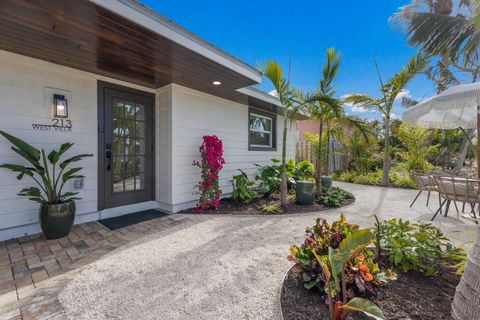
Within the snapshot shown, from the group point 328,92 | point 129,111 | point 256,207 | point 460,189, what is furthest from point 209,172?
point 460,189

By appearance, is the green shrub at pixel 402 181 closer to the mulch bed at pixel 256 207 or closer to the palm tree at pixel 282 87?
the mulch bed at pixel 256 207

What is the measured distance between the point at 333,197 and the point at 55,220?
4986mm

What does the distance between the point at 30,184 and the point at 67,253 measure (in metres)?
1.33

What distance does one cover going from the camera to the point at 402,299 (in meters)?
1.51

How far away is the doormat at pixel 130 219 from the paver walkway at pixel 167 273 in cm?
19

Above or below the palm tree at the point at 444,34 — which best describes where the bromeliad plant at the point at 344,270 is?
below

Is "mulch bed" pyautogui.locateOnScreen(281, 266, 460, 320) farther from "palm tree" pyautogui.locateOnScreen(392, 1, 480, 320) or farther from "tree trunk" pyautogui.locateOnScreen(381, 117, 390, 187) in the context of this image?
"palm tree" pyautogui.locateOnScreen(392, 1, 480, 320)

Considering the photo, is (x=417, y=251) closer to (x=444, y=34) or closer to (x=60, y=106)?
(x=60, y=106)

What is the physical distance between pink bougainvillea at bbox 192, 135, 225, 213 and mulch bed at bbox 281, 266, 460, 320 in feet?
8.25

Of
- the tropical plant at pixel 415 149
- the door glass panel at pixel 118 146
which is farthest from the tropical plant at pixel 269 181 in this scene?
the tropical plant at pixel 415 149

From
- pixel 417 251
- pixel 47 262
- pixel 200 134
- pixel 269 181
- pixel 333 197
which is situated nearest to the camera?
pixel 417 251

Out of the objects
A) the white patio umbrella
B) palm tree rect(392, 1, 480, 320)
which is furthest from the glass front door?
palm tree rect(392, 1, 480, 320)

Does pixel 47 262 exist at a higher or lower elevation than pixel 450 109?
lower

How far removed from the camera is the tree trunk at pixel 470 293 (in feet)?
3.78
